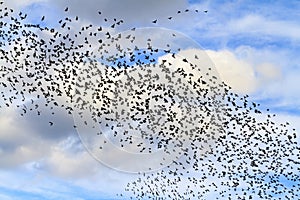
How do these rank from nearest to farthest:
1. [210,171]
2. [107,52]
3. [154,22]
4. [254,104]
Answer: [154,22] → [107,52] → [254,104] → [210,171]

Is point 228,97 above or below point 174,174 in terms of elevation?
above

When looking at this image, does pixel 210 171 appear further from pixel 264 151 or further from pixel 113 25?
pixel 113 25

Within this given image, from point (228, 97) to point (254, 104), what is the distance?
9.11 ft

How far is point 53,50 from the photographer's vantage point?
60.8 metres

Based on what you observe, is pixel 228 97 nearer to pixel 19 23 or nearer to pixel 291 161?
pixel 291 161

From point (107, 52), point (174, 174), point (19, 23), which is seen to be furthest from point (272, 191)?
point (19, 23)

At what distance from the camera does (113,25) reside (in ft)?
185

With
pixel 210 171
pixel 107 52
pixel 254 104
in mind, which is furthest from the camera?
pixel 210 171

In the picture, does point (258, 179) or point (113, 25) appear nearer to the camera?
point (113, 25)

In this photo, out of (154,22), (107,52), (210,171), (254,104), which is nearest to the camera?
(154,22)

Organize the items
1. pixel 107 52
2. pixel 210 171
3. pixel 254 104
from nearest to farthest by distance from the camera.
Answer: pixel 107 52, pixel 254 104, pixel 210 171

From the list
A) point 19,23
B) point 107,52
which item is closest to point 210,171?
point 107,52

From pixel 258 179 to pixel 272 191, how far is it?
2.12m

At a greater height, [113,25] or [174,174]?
[113,25]
